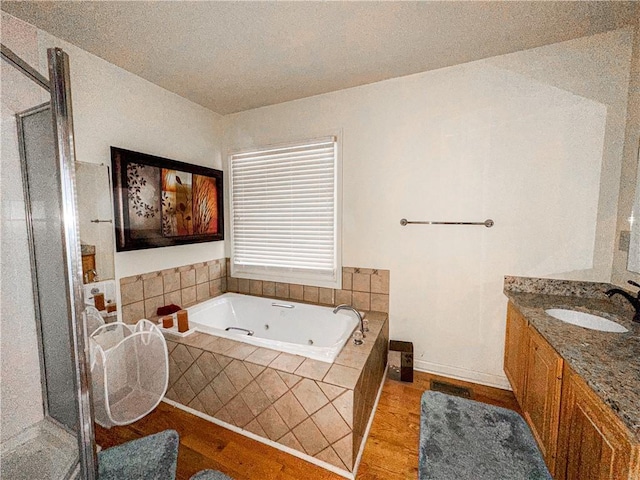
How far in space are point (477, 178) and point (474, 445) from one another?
179 centimetres

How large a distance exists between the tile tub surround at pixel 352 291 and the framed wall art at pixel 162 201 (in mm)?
1044

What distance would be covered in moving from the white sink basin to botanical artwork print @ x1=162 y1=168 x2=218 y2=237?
295 centimetres

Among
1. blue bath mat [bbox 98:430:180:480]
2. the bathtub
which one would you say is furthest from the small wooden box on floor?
blue bath mat [bbox 98:430:180:480]

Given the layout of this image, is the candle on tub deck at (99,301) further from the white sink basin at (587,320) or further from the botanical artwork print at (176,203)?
the white sink basin at (587,320)

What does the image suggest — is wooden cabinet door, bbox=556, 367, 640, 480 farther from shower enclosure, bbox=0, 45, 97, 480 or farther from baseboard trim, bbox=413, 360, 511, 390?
shower enclosure, bbox=0, 45, 97, 480

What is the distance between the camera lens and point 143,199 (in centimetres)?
209

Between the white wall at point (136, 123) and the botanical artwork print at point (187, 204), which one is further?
the botanical artwork print at point (187, 204)

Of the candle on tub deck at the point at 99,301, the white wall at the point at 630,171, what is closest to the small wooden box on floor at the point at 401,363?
the white wall at the point at 630,171

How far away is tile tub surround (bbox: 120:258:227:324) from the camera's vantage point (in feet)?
6.83

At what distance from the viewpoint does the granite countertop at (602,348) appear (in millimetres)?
776

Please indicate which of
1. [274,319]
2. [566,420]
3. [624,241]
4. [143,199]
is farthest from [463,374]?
[143,199]

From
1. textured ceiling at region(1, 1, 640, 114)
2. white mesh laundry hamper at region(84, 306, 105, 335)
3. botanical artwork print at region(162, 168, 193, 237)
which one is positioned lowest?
white mesh laundry hamper at region(84, 306, 105, 335)

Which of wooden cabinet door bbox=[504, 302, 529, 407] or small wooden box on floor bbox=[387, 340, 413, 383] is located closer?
wooden cabinet door bbox=[504, 302, 529, 407]

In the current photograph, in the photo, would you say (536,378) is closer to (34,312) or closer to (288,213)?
(288,213)
